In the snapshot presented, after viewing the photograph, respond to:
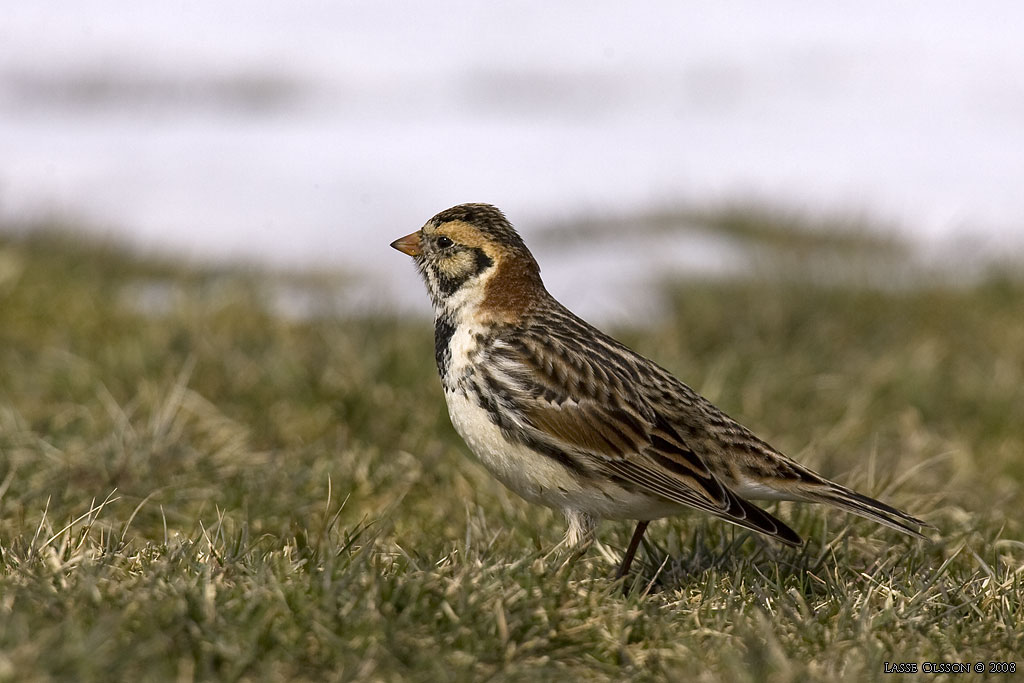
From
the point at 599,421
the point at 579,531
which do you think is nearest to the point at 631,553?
the point at 579,531

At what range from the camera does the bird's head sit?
5598 millimetres

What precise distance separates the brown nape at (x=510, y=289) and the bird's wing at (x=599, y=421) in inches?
6.5

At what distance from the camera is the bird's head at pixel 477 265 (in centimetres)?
560

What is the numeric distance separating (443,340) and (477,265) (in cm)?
35

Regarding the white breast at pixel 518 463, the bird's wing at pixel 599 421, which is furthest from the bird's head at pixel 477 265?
the white breast at pixel 518 463

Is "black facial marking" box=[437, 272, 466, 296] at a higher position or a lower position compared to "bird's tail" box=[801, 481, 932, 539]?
higher

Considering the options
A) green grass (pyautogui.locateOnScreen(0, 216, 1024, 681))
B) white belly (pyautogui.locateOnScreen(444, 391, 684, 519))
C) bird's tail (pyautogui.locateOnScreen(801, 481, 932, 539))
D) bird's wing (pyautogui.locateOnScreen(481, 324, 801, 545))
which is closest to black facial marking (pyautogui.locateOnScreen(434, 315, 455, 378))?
bird's wing (pyautogui.locateOnScreen(481, 324, 801, 545))

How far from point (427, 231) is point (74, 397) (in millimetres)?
2991

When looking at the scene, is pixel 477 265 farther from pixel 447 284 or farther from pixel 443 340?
pixel 443 340

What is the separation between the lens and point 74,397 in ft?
25.4

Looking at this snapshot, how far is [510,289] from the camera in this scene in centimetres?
562

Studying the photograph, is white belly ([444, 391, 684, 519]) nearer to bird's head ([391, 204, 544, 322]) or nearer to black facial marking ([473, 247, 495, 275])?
bird's head ([391, 204, 544, 322])

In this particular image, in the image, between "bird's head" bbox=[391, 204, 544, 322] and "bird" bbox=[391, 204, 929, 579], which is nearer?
"bird" bbox=[391, 204, 929, 579]

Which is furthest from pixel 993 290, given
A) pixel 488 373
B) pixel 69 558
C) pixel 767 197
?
pixel 69 558
